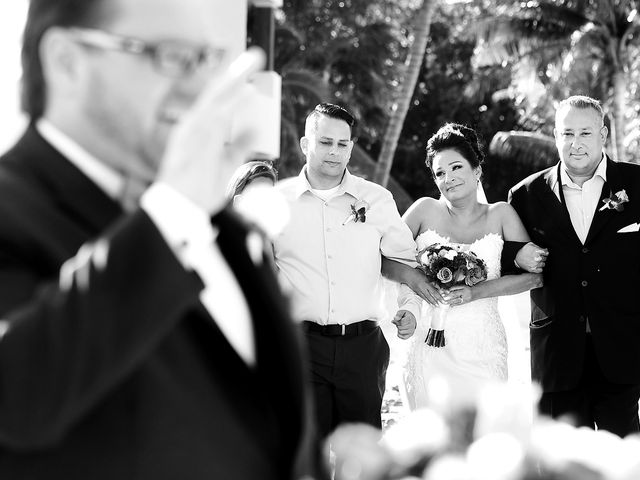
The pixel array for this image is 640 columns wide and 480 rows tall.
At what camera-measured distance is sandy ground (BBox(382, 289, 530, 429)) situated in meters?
6.35

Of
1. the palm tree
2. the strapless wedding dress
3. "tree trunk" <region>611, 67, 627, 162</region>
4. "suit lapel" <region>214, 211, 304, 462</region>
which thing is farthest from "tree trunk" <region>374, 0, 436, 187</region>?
"suit lapel" <region>214, 211, 304, 462</region>

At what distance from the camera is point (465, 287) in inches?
227

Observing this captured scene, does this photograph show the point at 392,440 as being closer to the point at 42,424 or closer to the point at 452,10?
the point at 42,424

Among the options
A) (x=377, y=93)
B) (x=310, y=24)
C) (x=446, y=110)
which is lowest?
(x=446, y=110)

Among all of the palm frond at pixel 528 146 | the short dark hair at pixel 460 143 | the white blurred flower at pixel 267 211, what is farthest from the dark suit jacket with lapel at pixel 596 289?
the palm frond at pixel 528 146

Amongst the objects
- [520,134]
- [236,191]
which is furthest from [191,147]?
[520,134]

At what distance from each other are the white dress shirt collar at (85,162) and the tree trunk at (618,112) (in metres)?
22.7

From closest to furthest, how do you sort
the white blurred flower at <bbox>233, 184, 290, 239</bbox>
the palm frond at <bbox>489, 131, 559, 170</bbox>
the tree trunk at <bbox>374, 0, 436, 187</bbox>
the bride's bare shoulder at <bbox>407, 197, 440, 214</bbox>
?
the white blurred flower at <bbox>233, 184, 290, 239</bbox> → the bride's bare shoulder at <bbox>407, 197, 440, 214</bbox> → the tree trunk at <bbox>374, 0, 436, 187</bbox> → the palm frond at <bbox>489, 131, 559, 170</bbox>

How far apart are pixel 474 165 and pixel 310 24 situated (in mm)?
19840

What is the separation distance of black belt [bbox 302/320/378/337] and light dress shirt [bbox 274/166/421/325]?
29mm

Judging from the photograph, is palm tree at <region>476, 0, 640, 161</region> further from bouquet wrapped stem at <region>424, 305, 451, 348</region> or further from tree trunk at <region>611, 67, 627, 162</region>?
bouquet wrapped stem at <region>424, 305, 451, 348</region>

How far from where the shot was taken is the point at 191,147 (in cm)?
127

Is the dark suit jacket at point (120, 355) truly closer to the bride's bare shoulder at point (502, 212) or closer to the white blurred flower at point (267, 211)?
the white blurred flower at point (267, 211)

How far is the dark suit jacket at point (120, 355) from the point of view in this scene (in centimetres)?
121
